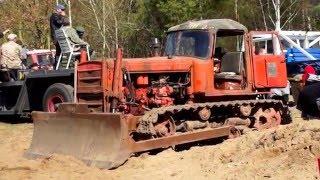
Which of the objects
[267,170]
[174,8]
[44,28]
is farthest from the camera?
[44,28]

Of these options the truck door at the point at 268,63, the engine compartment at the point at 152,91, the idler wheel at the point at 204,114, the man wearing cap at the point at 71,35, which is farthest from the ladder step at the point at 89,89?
the truck door at the point at 268,63

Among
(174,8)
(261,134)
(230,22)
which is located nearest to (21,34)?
Answer: (174,8)

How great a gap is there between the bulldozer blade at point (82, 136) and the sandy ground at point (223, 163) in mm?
284

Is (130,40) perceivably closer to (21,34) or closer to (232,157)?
(21,34)

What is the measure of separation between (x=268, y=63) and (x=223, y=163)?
411 centimetres

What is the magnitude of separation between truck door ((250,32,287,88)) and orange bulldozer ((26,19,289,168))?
0.02m

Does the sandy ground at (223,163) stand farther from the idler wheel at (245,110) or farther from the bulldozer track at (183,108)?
the idler wheel at (245,110)

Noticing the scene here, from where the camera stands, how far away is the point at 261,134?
969 cm

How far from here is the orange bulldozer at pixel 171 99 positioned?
1001 cm

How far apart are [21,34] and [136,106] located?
24.8 meters

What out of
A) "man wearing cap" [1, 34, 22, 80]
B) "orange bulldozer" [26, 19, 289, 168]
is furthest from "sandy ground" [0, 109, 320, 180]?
"man wearing cap" [1, 34, 22, 80]

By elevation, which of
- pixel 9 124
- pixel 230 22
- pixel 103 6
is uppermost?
pixel 103 6

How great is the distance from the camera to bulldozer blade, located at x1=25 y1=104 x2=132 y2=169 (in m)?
9.69

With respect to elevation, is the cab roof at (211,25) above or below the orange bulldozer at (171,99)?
above
